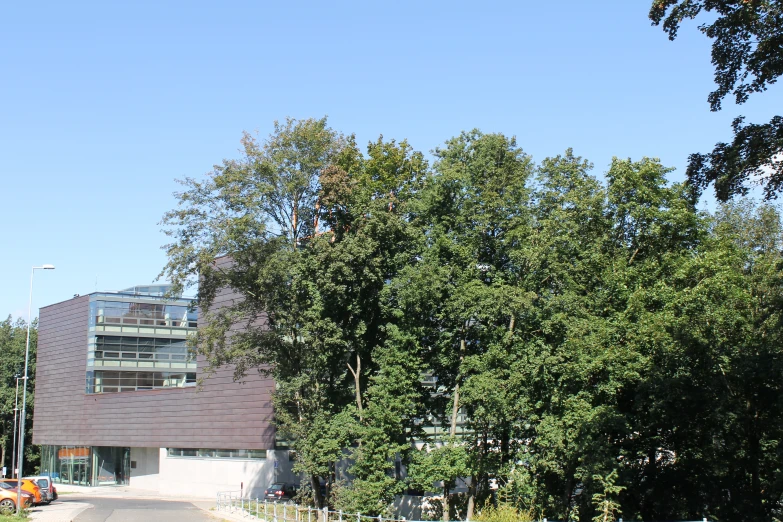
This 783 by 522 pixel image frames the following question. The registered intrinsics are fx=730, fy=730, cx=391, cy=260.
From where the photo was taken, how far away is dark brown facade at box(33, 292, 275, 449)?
158ft

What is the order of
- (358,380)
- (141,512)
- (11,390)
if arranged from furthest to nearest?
(11,390) < (141,512) < (358,380)

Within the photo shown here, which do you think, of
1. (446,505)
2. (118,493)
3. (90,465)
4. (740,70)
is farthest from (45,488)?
(740,70)

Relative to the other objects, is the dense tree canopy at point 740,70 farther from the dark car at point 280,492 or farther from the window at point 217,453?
the window at point 217,453

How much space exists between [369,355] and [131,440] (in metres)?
34.4

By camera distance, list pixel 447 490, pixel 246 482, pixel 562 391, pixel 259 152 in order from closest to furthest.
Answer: pixel 562 391, pixel 447 490, pixel 259 152, pixel 246 482

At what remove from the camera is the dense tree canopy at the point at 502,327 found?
82.1 feet

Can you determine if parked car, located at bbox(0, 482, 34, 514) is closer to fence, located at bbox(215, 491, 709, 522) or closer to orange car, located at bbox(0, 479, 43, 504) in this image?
orange car, located at bbox(0, 479, 43, 504)

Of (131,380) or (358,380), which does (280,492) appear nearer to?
(358,380)

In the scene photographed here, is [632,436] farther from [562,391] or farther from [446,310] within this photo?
[446,310]

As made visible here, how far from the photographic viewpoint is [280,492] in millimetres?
41938

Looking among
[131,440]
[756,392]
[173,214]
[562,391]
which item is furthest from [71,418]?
[756,392]

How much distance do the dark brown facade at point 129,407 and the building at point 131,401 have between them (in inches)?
3.4

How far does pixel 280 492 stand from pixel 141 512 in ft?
26.5

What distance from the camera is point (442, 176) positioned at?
30.8m
